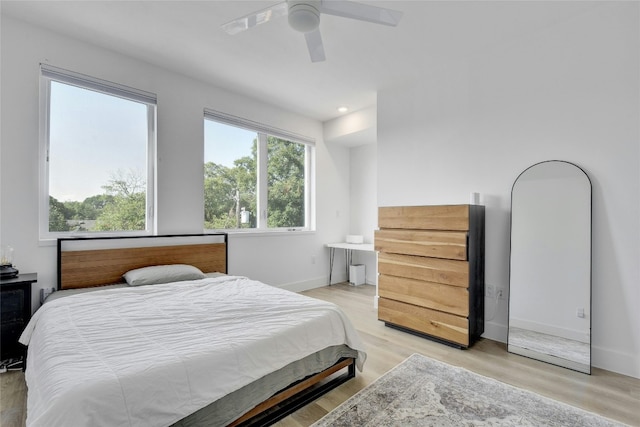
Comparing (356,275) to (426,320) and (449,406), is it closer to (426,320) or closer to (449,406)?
(426,320)

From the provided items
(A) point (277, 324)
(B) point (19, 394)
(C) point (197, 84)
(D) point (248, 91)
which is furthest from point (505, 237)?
(B) point (19, 394)

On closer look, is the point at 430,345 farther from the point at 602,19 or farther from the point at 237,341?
the point at 602,19

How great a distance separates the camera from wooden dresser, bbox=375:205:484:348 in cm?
257

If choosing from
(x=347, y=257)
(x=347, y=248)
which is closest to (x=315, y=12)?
(x=347, y=248)

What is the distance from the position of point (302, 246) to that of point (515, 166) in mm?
2880

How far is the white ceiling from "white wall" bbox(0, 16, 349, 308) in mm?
158

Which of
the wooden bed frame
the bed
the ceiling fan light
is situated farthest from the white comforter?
the ceiling fan light

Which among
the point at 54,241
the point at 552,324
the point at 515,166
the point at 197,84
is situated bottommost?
the point at 552,324

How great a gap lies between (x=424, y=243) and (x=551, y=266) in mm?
1003

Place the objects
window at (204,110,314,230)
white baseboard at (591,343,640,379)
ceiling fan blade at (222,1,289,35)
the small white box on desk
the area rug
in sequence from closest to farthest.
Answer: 1. the area rug
2. ceiling fan blade at (222,1,289,35)
3. white baseboard at (591,343,640,379)
4. window at (204,110,314,230)
5. the small white box on desk

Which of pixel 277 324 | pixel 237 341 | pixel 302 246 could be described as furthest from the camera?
pixel 302 246

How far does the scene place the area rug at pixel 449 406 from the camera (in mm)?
1639

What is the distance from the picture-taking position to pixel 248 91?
145 inches

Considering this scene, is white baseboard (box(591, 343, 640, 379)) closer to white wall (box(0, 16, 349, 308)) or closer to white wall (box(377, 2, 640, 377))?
white wall (box(377, 2, 640, 377))
